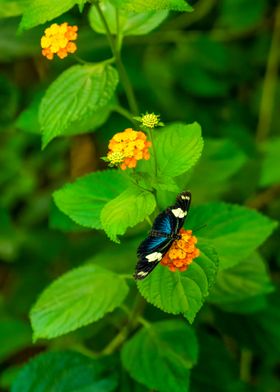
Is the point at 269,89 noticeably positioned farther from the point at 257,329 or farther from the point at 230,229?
the point at 230,229

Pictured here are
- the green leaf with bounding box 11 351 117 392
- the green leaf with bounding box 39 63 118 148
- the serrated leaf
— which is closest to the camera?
the green leaf with bounding box 39 63 118 148

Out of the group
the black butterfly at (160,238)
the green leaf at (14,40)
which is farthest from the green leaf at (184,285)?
the green leaf at (14,40)

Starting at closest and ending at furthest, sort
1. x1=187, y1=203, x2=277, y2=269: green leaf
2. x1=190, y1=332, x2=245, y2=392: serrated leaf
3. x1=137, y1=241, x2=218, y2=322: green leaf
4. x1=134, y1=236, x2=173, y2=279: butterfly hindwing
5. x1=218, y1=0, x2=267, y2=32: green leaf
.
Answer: x1=134, y1=236, x2=173, y2=279: butterfly hindwing
x1=137, y1=241, x2=218, y2=322: green leaf
x1=187, y1=203, x2=277, y2=269: green leaf
x1=190, y1=332, x2=245, y2=392: serrated leaf
x1=218, y1=0, x2=267, y2=32: green leaf

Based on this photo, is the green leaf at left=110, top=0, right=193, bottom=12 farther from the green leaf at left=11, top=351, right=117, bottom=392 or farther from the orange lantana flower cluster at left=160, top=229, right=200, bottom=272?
the green leaf at left=11, top=351, right=117, bottom=392

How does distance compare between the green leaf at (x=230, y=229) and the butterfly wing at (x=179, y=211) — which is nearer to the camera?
the butterfly wing at (x=179, y=211)

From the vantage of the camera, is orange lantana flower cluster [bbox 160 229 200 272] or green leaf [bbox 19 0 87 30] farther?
green leaf [bbox 19 0 87 30]

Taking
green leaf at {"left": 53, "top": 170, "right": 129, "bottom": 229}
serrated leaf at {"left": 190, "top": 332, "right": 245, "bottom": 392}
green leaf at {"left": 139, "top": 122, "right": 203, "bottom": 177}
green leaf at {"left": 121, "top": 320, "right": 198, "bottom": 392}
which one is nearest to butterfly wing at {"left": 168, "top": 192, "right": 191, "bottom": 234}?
green leaf at {"left": 139, "top": 122, "right": 203, "bottom": 177}

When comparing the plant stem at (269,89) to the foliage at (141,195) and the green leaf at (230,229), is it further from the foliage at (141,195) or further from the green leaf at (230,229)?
the green leaf at (230,229)
